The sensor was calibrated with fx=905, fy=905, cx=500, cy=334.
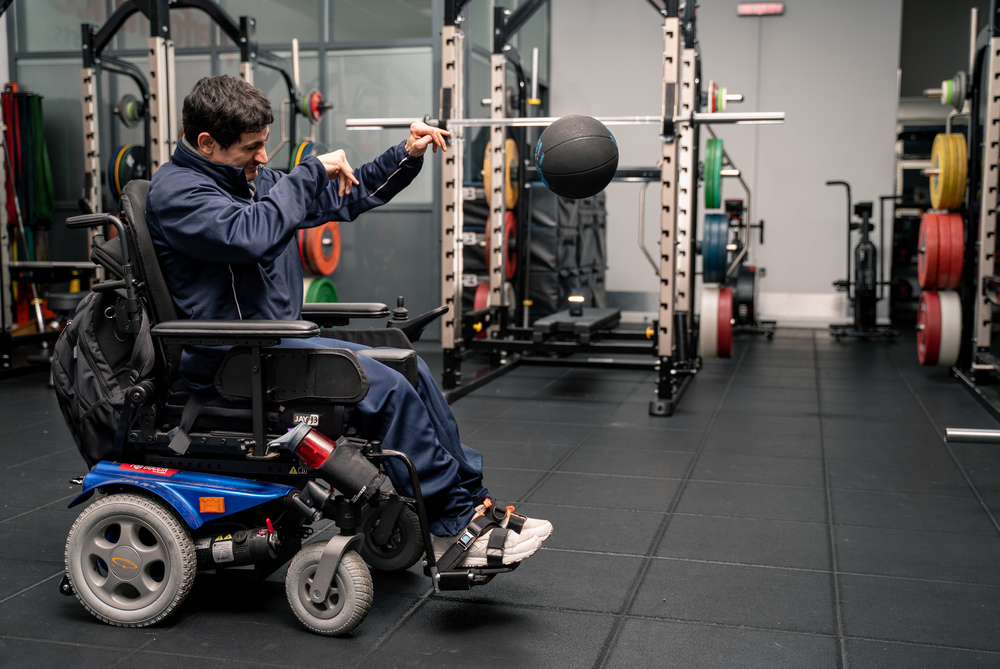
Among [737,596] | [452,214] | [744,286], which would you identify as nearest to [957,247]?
[744,286]

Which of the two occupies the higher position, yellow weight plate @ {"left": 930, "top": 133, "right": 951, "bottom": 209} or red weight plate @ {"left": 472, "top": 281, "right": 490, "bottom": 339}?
yellow weight plate @ {"left": 930, "top": 133, "right": 951, "bottom": 209}

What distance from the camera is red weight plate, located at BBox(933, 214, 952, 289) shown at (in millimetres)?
5191

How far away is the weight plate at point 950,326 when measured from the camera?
17.2 ft

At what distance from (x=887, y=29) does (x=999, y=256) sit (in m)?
4.26

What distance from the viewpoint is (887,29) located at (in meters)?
8.44

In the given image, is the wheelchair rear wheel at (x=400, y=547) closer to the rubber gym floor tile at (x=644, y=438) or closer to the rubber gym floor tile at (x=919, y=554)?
the rubber gym floor tile at (x=919, y=554)

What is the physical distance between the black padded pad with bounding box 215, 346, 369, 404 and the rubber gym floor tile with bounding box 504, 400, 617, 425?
96.2 inches

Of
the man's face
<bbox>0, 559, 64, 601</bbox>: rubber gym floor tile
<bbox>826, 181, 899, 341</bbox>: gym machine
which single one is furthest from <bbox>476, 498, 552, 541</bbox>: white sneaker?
<bbox>826, 181, 899, 341</bbox>: gym machine

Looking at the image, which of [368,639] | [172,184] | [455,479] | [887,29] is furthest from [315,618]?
[887,29]

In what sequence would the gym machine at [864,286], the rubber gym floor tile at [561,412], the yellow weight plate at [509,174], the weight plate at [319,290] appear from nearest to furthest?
the rubber gym floor tile at [561,412]
the yellow weight plate at [509,174]
the weight plate at [319,290]
the gym machine at [864,286]

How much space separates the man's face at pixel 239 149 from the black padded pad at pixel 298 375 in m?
0.41

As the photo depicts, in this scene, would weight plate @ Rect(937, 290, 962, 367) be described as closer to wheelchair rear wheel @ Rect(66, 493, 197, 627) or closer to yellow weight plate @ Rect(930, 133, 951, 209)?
yellow weight plate @ Rect(930, 133, 951, 209)

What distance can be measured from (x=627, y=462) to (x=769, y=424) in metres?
1.05

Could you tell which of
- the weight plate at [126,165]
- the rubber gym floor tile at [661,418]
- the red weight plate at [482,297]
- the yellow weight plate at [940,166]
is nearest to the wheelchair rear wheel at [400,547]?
the rubber gym floor tile at [661,418]
